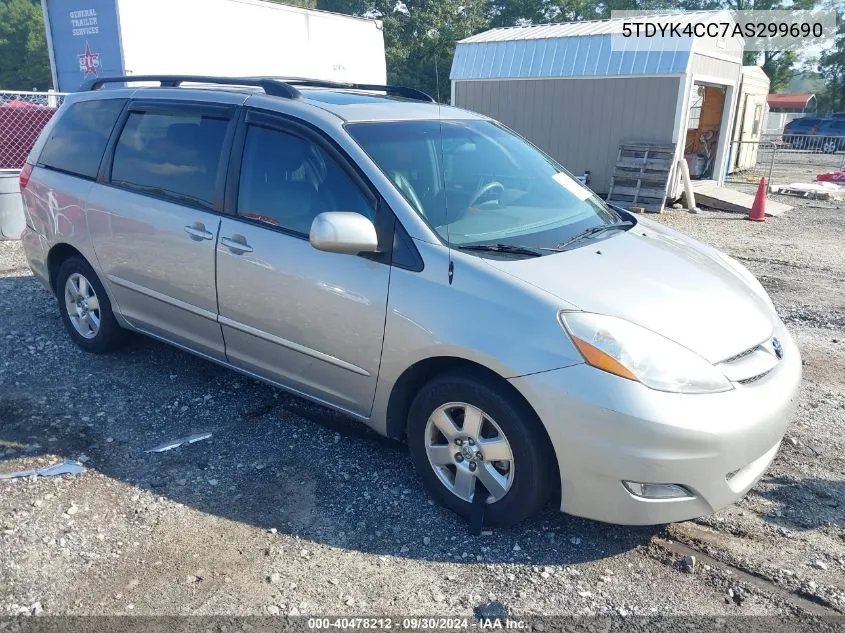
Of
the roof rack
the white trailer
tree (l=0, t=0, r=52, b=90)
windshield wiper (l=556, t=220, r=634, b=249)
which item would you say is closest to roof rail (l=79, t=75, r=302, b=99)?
the roof rack

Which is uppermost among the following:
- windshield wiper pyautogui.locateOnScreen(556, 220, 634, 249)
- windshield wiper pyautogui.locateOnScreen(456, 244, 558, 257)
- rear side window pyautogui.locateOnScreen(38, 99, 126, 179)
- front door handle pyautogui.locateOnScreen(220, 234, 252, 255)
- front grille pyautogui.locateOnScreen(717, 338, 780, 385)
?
rear side window pyautogui.locateOnScreen(38, 99, 126, 179)

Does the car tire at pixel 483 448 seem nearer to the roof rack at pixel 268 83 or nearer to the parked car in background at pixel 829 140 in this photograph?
the roof rack at pixel 268 83

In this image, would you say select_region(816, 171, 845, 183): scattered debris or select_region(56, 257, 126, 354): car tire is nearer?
select_region(56, 257, 126, 354): car tire

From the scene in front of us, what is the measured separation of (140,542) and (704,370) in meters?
2.56

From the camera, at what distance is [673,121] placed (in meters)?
13.5

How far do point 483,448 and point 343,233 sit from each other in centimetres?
115

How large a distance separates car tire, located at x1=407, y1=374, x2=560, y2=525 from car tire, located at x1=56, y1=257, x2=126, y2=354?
8.83 ft

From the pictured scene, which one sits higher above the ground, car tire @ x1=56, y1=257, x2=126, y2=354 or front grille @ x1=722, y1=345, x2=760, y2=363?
front grille @ x1=722, y1=345, x2=760, y2=363

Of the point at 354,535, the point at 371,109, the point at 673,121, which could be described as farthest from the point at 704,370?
the point at 673,121

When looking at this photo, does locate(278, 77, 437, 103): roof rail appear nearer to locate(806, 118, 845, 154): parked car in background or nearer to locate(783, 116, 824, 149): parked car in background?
locate(806, 118, 845, 154): parked car in background

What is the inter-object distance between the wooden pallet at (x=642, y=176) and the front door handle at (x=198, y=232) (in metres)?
10.9

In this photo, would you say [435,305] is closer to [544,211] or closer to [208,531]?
[544,211]

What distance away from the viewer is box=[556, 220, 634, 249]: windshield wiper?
11.7 ft

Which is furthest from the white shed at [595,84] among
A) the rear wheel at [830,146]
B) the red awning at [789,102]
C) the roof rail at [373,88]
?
the red awning at [789,102]
